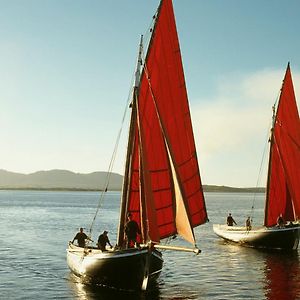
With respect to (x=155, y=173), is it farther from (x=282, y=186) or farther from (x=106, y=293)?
(x=282, y=186)

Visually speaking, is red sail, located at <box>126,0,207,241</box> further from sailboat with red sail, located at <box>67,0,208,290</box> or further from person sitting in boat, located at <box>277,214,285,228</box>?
person sitting in boat, located at <box>277,214,285,228</box>

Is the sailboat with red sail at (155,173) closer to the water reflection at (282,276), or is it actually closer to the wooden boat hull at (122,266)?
the wooden boat hull at (122,266)

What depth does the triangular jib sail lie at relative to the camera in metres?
26.0

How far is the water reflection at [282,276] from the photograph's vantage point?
28.8 metres

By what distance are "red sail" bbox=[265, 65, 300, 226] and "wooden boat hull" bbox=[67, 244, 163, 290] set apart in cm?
2306

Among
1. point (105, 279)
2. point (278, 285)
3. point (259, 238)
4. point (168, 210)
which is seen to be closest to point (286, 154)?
point (259, 238)

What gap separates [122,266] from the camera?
26.2m

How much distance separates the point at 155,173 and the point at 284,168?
23.6m

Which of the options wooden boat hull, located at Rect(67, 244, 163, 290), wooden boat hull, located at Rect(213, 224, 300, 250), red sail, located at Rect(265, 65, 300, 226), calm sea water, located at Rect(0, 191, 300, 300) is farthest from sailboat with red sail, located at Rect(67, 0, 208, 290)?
red sail, located at Rect(265, 65, 300, 226)

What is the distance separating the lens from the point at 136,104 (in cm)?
2748

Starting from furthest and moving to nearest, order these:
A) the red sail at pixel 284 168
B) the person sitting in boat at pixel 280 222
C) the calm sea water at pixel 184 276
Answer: the red sail at pixel 284 168 < the person sitting in boat at pixel 280 222 < the calm sea water at pixel 184 276

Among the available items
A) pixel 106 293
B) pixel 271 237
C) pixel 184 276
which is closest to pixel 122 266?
pixel 106 293

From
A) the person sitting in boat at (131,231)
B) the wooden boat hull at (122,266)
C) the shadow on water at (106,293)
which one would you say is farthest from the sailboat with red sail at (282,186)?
the person sitting in boat at (131,231)

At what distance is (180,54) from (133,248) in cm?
1242
